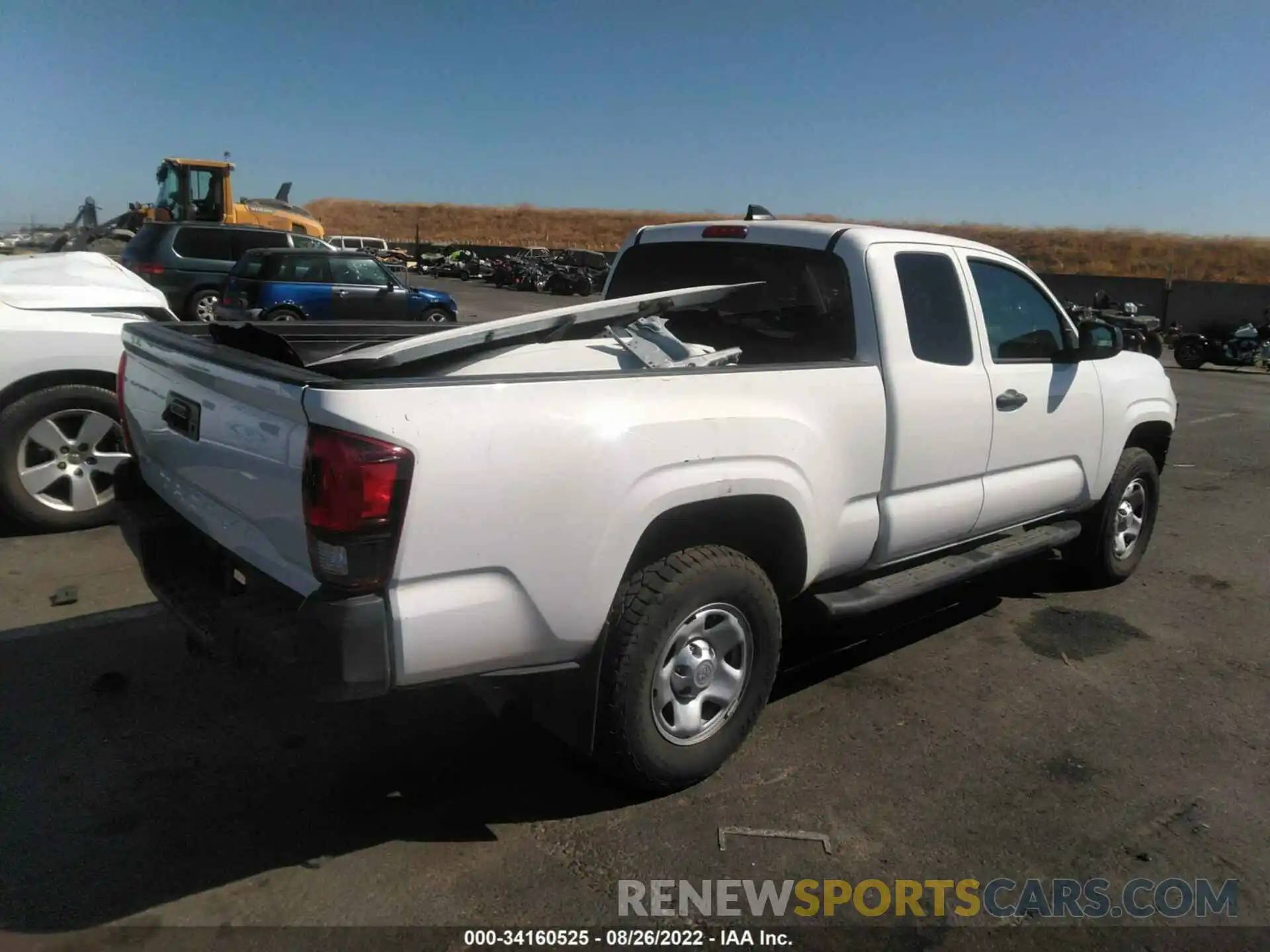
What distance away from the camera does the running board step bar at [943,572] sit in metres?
3.84

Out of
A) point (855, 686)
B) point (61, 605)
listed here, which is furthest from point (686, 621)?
point (61, 605)

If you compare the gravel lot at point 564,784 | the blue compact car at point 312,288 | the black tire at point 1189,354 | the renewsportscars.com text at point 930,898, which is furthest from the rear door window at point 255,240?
the black tire at point 1189,354

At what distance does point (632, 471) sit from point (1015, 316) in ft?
8.82

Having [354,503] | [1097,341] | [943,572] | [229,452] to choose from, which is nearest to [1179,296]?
[1097,341]

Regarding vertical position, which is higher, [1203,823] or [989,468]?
→ [989,468]

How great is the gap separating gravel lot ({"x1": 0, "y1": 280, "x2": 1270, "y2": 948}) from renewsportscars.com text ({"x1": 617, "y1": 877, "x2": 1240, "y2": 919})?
48 mm

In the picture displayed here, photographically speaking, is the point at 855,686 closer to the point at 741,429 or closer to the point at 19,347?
the point at 741,429

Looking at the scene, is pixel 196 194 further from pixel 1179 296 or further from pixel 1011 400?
pixel 1179 296

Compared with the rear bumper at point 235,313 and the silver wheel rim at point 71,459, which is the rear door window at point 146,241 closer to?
the rear bumper at point 235,313

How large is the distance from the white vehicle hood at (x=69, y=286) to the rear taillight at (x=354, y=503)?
4317 mm

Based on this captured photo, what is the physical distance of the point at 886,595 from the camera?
3.94 metres

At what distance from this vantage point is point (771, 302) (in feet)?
13.9

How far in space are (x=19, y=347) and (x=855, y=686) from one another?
16.1 ft

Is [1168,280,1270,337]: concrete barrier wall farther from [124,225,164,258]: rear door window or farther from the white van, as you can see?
the white van
